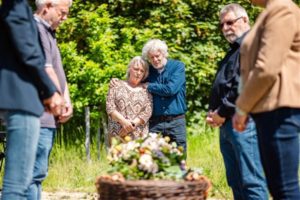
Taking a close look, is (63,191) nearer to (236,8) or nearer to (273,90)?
(236,8)

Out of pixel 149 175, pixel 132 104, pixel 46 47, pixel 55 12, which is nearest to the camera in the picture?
pixel 149 175

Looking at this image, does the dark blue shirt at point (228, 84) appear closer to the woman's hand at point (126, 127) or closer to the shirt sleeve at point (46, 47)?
the shirt sleeve at point (46, 47)

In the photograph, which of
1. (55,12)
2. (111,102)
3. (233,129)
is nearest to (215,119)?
(233,129)

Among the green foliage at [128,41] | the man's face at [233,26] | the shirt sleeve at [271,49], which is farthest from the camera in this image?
the green foliage at [128,41]

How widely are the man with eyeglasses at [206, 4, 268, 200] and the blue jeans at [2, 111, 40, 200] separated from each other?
148cm

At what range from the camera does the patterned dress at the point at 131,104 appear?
6.43m

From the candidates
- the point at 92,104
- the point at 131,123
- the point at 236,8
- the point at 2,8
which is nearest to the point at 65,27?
the point at 92,104

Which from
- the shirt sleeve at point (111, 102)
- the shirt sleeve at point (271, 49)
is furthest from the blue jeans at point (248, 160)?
the shirt sleeve at point (111, 102)

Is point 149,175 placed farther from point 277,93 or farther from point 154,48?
point 154,48

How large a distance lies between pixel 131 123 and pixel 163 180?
8.54 feet

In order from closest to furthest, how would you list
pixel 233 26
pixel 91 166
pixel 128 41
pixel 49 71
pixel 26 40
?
1. pixel 26 40
2. pixel 49 71
3. pixel 233 26
4. pixel 91 166
5. pixel 128 41

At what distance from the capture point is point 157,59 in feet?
21.1

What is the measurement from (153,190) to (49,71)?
3.86 feet

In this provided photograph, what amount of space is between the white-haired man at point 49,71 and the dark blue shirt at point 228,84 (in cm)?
101
